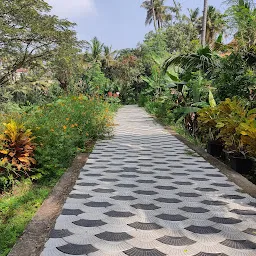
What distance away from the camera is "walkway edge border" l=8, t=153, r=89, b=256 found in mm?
2664

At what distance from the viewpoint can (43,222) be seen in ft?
10.5

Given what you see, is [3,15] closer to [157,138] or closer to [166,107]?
[166,107]

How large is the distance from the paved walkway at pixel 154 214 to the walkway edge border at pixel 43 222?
82 mm

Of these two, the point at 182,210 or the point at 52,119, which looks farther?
the point at 52,119

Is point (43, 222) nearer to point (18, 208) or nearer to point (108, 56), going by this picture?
point (18, 208)

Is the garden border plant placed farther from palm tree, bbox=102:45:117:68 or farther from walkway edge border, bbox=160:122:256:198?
palm tree, bbox=102:45:117:68

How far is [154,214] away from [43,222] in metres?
1.13

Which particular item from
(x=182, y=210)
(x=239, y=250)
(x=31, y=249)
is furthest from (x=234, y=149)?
(x=31, y=249)

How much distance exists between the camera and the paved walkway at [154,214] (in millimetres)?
2684

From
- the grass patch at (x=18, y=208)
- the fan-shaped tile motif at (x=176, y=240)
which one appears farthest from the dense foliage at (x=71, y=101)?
the fan-shaped tile motif at (x=176, y=240)

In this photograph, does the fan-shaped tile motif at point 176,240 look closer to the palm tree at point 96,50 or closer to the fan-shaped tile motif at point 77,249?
the fan-shaped tile motif at point 77,249

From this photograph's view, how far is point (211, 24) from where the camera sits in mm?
30703

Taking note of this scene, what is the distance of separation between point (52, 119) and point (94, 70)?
16.8 m

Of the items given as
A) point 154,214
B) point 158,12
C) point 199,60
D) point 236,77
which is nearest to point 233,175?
point 154,214
